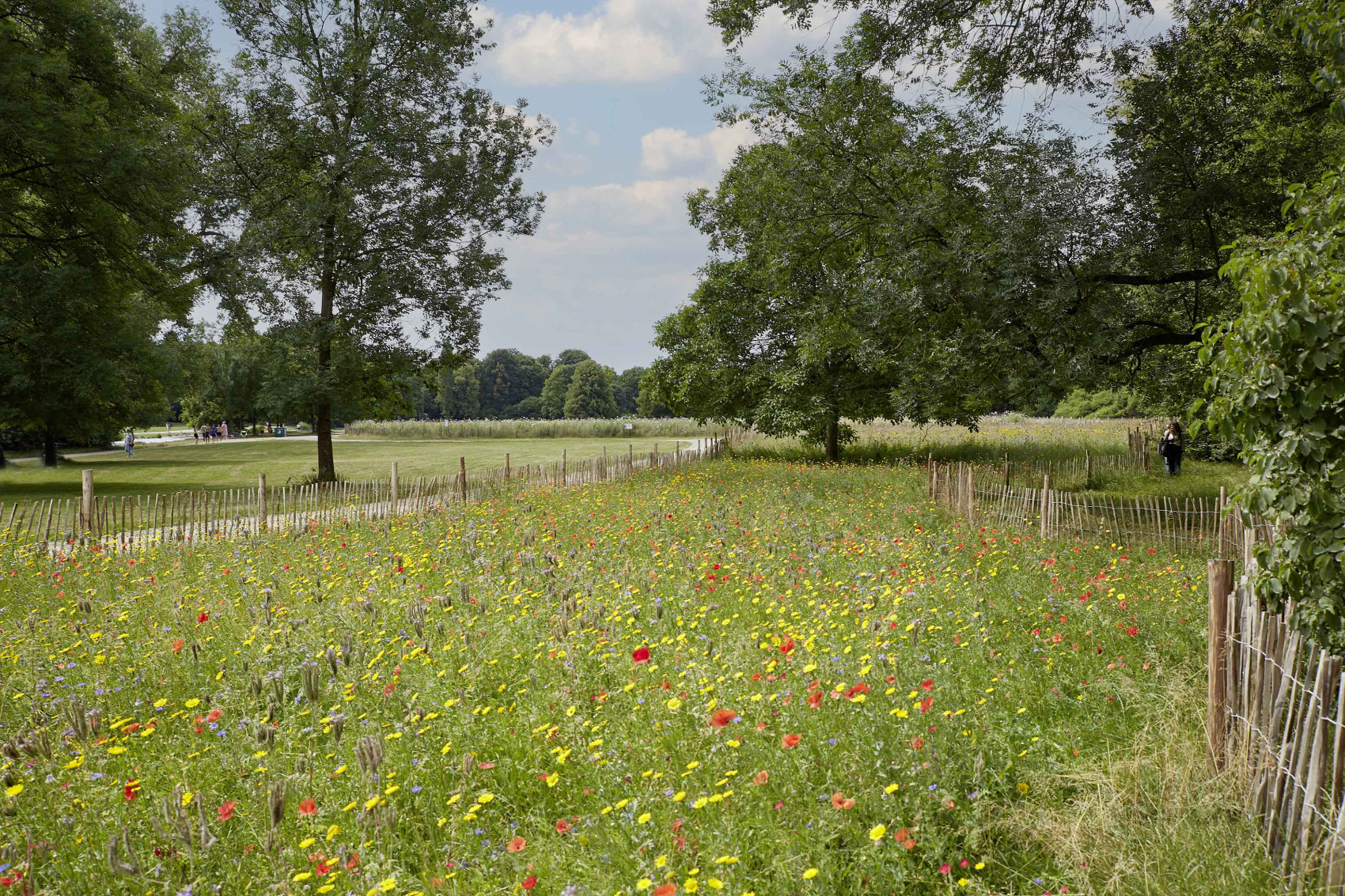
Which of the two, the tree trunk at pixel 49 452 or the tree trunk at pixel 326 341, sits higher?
the tree trunk at pixel 326 341

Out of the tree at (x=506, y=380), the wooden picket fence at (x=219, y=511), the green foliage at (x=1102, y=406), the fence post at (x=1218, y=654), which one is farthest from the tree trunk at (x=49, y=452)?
the tree at (x=506, y=380)

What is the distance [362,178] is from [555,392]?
103 m

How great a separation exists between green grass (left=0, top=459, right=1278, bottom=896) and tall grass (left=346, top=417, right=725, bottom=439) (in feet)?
198

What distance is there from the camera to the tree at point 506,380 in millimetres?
128500

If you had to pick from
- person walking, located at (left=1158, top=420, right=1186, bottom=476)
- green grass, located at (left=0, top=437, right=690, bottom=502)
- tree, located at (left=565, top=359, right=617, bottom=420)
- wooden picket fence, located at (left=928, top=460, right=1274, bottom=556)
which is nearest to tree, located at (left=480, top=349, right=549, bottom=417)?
tree, located at (left=565, top=359, right=617, bottom=420)

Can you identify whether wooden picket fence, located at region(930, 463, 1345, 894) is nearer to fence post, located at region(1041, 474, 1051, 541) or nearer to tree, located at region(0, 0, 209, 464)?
fence post, located at region(1041, 474, 1051, 541)

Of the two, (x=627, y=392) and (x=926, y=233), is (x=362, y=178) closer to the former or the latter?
(x=926, y=233)

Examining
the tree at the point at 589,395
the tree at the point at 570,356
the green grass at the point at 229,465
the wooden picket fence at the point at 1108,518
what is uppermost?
the tree at the point at 570,356

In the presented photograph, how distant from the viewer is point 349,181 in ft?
73.6

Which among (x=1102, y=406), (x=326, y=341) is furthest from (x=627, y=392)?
(x=326, y=341)

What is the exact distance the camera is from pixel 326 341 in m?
23.3

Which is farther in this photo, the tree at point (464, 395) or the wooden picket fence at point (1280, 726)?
the tree at point (464, 395)

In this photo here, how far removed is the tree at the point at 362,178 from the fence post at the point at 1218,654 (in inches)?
919

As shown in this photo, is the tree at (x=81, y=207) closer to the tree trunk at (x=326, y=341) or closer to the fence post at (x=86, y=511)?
the tree trunk at (x=326, y=341)
